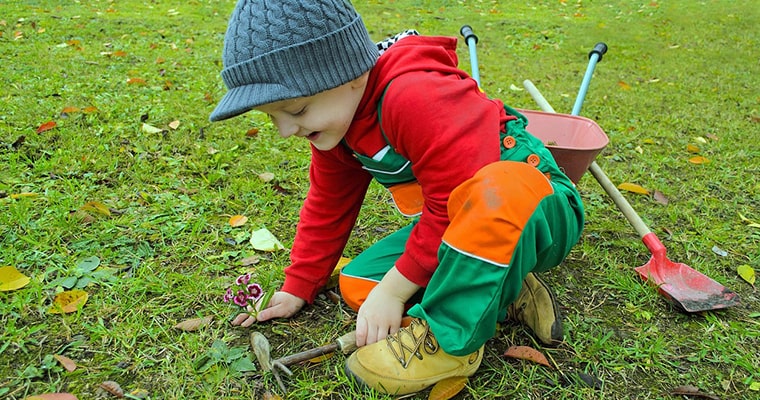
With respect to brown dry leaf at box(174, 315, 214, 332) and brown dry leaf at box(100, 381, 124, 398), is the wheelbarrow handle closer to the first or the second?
brown dry leaf at box(174, 315, 214, 332)

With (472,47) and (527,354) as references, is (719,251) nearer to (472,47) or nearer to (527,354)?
(527,354)

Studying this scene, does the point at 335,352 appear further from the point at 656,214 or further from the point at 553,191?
the point at 656,214

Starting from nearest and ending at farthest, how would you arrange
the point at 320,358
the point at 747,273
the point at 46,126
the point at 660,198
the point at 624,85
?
the point at 320,358
the point at 747,273
the point at 660,198
the point at 46,126
the point at 624,85

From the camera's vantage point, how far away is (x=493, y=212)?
1.26 m

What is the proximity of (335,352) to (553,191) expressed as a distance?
0.72m

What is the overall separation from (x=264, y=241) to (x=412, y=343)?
86cm

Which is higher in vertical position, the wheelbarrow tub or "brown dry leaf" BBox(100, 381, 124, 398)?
the wheelbarrow tub

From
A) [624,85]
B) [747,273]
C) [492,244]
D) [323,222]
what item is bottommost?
[624,85]

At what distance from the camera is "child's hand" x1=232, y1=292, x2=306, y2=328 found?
5.64 ft

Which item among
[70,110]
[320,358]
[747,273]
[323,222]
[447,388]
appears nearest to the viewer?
[447,388]

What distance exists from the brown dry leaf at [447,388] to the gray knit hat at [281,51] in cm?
77

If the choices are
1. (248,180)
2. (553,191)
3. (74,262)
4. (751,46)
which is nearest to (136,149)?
(248,180)

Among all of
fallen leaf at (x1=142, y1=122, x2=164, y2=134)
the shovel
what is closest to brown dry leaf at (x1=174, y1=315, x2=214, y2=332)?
the shovel

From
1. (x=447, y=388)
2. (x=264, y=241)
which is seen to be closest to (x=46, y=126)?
(x=264, y=241)
